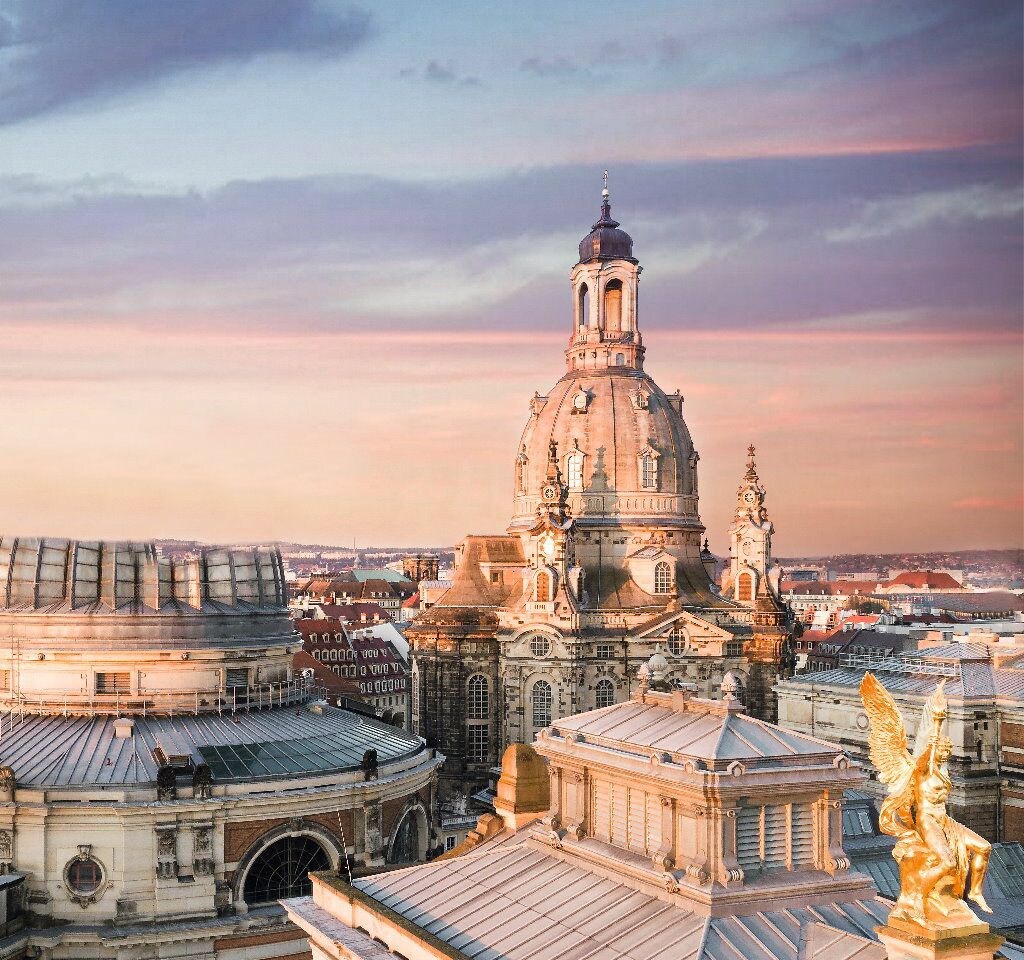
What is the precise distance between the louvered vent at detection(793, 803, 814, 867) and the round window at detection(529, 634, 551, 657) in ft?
213

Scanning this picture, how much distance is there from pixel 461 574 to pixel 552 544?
896 centimetres

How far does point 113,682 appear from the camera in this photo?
51062mm

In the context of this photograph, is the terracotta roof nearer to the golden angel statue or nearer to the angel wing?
the angel wing

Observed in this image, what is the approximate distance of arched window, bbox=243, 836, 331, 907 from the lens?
45.8m

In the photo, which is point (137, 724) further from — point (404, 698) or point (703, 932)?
point (404, 698)

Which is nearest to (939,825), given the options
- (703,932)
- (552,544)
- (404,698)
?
(703,932)

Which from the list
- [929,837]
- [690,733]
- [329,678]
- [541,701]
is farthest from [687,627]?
[929,837]

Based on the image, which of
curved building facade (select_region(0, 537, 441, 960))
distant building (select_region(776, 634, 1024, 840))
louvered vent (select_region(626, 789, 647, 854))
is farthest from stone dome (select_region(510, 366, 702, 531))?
louvered vent (select_region(626, 789, 647, 854))

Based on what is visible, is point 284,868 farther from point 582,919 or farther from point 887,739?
point 887,739

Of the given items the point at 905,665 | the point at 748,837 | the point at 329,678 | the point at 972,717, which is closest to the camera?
the point at 748,837

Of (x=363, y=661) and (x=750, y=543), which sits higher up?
(x=750, y=543)

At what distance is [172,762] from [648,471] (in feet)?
192

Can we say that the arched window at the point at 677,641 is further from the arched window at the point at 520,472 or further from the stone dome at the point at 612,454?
the arched window at the point at 520,472

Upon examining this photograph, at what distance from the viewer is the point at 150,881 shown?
4388 cm
